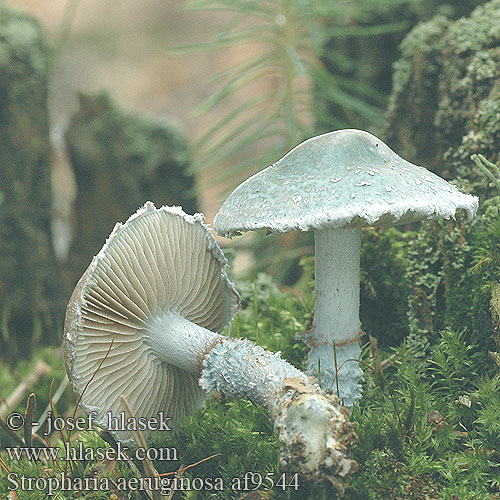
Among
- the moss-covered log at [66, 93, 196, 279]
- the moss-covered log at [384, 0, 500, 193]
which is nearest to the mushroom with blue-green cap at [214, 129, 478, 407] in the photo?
the moss-covered log at [384, 0, 500, 193]

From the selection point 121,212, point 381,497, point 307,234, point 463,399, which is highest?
point 121,212

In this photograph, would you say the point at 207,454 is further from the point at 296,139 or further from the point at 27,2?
the point at 27,2

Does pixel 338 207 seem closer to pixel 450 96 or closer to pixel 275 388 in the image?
pixel 275 388

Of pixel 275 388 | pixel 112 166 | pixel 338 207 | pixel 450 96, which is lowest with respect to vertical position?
pixel 275 388

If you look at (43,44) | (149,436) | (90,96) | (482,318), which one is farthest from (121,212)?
(482,318)

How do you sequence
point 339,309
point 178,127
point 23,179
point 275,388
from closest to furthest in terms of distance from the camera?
point 275,388, point 339,309, point 23,179, point 178,127

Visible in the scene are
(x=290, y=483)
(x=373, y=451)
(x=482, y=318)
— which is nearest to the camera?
(x=290, y=483)

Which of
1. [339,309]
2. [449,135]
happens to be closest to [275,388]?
[339,309]

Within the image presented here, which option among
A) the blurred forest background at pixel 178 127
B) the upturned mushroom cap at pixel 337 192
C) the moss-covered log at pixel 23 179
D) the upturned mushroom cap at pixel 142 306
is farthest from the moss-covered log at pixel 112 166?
the upturned mushroom cap at pixel 337 192
